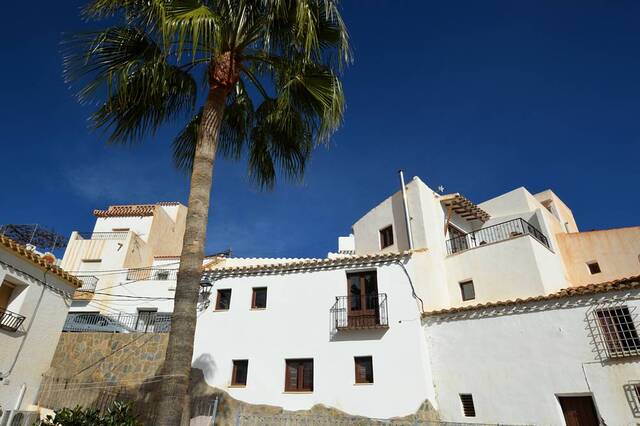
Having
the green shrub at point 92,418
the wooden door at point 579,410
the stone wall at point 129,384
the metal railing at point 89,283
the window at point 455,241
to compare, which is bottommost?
the green shrub at point 92,418

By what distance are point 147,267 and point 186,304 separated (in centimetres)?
2589

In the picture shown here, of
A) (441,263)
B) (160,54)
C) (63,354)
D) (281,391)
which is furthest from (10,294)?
(441,263)

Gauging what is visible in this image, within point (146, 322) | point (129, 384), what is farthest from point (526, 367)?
point (146, 322)

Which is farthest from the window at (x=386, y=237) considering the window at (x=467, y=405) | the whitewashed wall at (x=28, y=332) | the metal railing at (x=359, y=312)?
the whitewashed wall at (x=28, y=332)

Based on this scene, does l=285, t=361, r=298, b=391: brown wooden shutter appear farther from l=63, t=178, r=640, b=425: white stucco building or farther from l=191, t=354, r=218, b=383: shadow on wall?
l=191, t=354, r=218, b=383: shadow on wall

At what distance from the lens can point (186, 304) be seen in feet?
18.2

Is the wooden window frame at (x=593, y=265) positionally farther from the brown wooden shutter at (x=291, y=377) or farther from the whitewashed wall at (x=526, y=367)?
the brown wooden shutter at (x=291, y=377)

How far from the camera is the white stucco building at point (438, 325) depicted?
10.6 meters

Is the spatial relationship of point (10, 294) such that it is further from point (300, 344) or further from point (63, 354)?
point (300, 344)

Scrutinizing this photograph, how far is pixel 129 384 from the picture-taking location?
14578 mm

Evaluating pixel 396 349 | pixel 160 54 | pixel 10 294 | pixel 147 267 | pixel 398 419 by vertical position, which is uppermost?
pixel 147 267

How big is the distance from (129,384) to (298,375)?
6.26 m

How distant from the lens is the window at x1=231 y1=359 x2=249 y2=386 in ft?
46.2

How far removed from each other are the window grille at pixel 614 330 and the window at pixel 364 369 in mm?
6322
